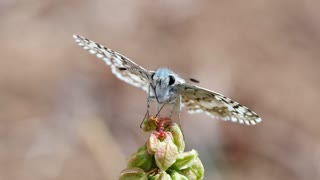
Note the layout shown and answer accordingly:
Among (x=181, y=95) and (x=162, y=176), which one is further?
(x=181, y=95)

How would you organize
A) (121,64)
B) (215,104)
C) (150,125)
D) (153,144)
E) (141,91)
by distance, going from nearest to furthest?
(153,144) < (150,125) < (215,104) < (121,64) < (141,91)

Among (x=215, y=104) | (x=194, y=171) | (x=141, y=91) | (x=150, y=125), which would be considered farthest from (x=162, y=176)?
(x=141, y=91)

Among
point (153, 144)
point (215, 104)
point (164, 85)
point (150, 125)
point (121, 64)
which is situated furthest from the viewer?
point (121, 64)

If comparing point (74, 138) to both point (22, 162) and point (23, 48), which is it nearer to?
point (22, 162)

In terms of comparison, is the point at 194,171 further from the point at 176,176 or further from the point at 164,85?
the point at 164,85

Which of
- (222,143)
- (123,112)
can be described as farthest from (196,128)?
(123,112)

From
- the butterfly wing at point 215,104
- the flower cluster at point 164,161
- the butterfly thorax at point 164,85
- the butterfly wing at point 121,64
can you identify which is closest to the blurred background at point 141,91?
the butterfly wing at point 121,64

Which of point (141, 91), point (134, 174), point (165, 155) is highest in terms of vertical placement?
point (141, 91)

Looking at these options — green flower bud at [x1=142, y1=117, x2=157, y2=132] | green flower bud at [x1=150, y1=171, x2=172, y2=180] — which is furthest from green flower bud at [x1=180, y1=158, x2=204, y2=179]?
green flower bud at [x1=142, y1=117, x2=157, y2=132]
